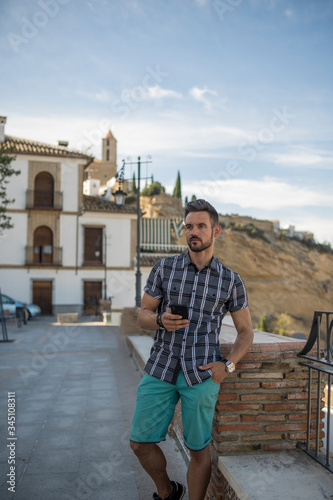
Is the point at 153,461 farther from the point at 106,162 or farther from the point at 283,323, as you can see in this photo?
the point at 106,162

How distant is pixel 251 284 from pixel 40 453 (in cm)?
4281

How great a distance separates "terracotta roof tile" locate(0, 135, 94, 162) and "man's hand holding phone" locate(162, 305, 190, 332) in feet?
86.5

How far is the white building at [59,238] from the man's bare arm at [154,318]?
952 inches

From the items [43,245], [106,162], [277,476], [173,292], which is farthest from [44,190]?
[106,162]

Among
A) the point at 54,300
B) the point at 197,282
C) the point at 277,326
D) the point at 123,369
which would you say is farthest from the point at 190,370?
the point at 277,326

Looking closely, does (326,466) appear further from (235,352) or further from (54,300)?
(54,300)

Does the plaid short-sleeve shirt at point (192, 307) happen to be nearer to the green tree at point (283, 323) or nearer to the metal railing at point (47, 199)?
the metal railing at point (47, 199)

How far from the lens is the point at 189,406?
2.35 metres

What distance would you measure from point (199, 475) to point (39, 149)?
27.2 m

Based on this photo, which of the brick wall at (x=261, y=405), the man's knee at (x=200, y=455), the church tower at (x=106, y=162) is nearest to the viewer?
the man's knee at (x=200, y=455)

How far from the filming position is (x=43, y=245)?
27.5 m

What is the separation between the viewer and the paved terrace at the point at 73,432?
309 cm

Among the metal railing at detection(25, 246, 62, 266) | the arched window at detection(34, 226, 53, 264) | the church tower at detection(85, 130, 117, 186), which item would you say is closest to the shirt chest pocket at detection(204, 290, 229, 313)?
the metal railing at detection(25, 246, 62, 266)

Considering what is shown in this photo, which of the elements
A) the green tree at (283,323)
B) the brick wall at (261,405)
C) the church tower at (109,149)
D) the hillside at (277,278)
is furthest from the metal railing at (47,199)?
the church tower at (109,149)
